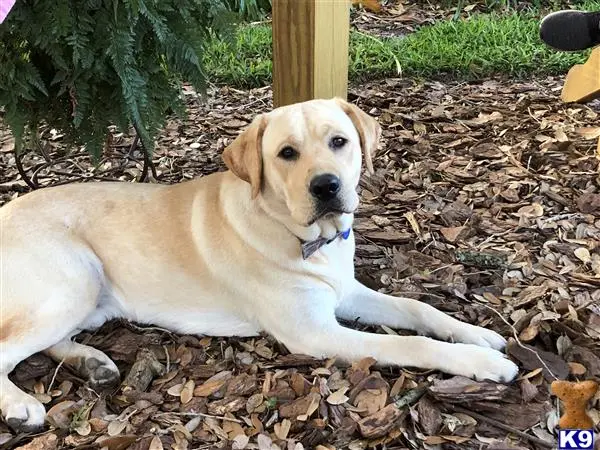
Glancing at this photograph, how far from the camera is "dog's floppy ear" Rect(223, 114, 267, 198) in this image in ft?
9.58

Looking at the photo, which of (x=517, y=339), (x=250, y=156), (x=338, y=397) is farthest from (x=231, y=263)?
(x=517, y=339)

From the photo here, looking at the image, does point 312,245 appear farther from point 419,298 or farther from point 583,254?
point 583,254

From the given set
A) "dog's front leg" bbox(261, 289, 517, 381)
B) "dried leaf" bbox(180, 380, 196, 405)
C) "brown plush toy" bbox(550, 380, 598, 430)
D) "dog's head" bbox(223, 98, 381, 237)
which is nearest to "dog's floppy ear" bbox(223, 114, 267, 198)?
"dog's head" bbox(223, 98, 381, 237)

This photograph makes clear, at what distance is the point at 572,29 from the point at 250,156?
2.59 metres

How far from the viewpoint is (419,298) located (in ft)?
11.1

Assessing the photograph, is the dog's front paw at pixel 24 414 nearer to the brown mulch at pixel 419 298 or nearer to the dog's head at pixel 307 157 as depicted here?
the brown mulch at pixel 419 298

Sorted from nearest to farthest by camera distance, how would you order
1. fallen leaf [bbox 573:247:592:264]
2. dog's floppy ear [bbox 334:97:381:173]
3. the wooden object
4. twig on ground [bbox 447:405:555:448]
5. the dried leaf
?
twig on ground [bbox 447:405:555:448] < the dried leaf < dog's floppy ear [bbox 334:97:381:173] < fallen leaf [bbox 573:247:592:264] < the wooden object

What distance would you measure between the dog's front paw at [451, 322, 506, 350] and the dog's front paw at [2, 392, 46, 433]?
5.61ft

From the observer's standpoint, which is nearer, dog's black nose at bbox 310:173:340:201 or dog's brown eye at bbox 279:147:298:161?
dog's black nose at bbox 310:173:340:201

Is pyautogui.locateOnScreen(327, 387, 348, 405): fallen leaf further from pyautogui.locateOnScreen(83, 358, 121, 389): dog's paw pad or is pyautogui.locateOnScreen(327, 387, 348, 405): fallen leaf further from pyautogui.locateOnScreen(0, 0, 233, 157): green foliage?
pyautogui.locateOnScreen(0, 0, 233, 157): green foliage

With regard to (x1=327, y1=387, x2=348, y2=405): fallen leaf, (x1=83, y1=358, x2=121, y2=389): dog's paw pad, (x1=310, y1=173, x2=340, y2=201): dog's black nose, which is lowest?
(x1=83, y1=358, x2=121, y2=389): dog's paw pad

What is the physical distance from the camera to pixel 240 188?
3.16 m

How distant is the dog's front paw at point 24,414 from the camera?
2672 mm

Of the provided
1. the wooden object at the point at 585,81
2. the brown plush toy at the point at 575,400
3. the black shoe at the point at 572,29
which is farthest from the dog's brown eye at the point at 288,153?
the wooden object at the point at 585,81
